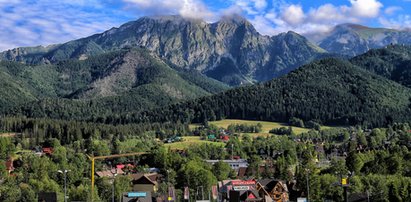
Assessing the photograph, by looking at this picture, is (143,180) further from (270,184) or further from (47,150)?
→ (47,150)

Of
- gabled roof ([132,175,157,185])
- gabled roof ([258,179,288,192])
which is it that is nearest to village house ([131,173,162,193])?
gabled roof ([132,175,157,185])

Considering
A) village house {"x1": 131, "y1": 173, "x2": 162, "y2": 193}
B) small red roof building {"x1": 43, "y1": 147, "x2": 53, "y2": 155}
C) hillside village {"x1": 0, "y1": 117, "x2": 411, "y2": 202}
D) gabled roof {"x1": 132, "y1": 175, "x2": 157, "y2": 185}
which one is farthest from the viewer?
small red roof building {"x1": 43, "y1": 147, "x2": 53, "y2": 155}

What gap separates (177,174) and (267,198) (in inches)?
1355

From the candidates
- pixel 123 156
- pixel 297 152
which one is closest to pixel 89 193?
pixel 123 156

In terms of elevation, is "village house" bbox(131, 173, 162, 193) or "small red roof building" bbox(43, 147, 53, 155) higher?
"small red roof building" bbox(43, 147, 53, 155)

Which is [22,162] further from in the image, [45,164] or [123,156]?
[123,156]

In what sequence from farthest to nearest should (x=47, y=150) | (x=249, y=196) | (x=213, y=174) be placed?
(x=47, y=150) → (x=213, y=174) → (x=249, y=196)

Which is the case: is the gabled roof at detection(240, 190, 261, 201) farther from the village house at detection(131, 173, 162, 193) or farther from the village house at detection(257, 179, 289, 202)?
the village house at detection(131, 173, 162, 193)

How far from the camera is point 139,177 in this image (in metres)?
127

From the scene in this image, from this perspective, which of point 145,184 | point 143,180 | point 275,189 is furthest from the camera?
point 143,180

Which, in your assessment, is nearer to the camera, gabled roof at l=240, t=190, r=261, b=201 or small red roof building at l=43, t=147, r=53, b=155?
gabled roof at l=240, t=190, r=261, b=201

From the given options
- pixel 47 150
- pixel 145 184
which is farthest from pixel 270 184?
pixel 47 150

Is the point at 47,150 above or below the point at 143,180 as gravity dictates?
above

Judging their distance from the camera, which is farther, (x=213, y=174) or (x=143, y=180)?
(x=213, y=174)
